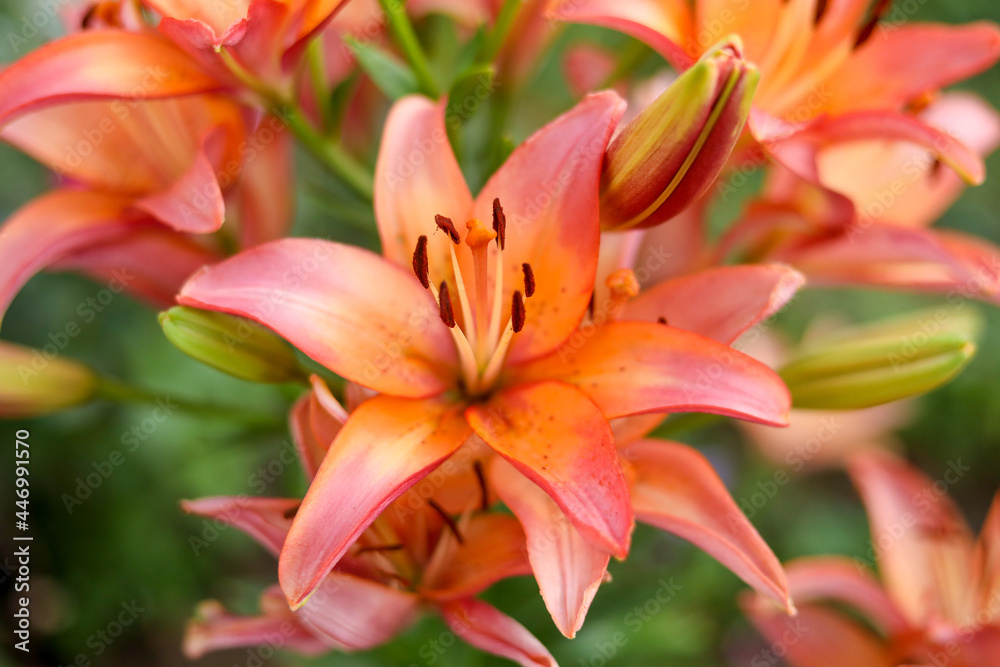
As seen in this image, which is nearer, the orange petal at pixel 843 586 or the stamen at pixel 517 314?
the stamen at pixel 517 314

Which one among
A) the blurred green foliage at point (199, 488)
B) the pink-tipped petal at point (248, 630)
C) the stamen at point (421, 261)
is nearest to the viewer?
the stamen at point (421, 261)

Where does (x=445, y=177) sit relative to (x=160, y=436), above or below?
above

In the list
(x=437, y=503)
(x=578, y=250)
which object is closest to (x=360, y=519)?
(x=437, y=503)

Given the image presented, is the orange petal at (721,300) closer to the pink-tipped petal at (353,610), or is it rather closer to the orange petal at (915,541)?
the pink-tipped petal at (353,610)

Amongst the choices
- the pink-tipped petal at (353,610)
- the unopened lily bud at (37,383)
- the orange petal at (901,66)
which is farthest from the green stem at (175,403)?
the orange petal at (901,66)

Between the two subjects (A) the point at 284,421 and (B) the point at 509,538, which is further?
(A) the point at 284,421

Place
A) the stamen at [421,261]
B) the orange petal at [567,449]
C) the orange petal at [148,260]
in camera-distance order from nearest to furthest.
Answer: the orange petal at [567,449] < the stamen at [421,261] < the orange petal at [148,260]

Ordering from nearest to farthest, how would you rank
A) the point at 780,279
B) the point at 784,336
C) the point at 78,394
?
the point at 780,279 → the point at 78,394 → the point at 784,336

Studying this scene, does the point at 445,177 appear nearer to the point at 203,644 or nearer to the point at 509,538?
the point at 509,538
